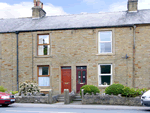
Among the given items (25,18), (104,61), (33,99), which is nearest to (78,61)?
(104,61)

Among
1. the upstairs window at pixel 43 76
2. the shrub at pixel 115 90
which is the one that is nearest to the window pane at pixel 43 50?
the upstairs window at pixel 43 76

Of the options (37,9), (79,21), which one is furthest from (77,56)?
(37,9)

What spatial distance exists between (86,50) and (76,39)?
128 cm

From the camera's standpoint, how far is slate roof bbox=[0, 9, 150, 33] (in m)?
16.1

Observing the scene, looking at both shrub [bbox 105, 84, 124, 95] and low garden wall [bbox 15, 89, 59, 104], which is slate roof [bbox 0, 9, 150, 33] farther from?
low garden wall [bbox 15, 89, 59, 104]

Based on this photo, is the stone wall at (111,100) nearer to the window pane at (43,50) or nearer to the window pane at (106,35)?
the window pane at (106,35)

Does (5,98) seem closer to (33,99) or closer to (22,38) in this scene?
(33,99)

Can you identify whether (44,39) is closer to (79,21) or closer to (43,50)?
(43,50)

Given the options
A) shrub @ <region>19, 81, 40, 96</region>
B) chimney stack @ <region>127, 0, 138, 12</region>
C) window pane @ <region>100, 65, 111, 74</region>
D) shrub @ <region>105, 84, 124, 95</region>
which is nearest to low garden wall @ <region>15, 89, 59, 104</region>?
shrub @ <region>19, 81, 40, 96</region>

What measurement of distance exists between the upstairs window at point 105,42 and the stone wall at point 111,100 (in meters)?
4.66

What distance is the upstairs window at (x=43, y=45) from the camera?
16934 mm

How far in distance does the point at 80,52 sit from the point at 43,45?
3428 mm

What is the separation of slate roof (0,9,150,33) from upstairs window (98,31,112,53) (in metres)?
0.75

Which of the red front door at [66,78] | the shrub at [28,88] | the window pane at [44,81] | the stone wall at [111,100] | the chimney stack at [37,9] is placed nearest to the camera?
the stone wall at [111,100]
